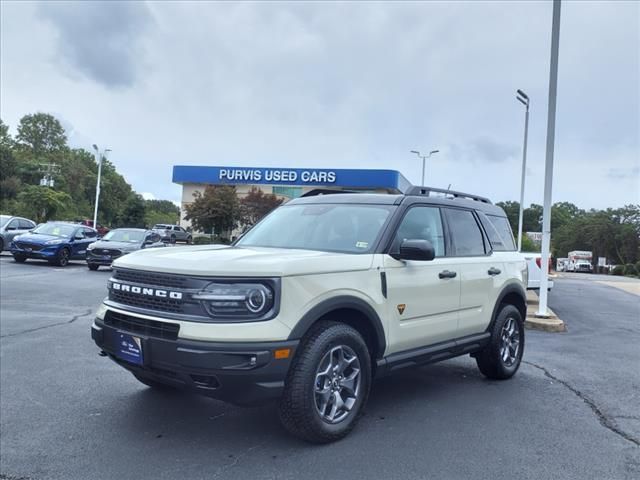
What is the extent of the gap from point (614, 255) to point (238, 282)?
90.1 m

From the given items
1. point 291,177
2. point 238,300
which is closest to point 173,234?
point 291,177

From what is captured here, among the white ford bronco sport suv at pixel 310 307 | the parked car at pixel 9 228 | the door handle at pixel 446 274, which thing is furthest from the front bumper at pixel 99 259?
the door handle at pixel 446 274

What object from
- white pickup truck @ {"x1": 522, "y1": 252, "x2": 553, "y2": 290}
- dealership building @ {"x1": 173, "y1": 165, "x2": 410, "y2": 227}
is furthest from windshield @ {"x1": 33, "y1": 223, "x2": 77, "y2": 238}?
dealership building @ {"x1": 173, "y1": 165, "x2": 410, "y2": 227}

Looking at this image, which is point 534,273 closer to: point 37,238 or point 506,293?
point 506,293

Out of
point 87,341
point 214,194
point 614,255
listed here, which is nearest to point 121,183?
point 214,194

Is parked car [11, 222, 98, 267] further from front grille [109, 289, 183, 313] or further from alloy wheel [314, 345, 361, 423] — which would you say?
alloy wheel [314, 345, 361, 423]

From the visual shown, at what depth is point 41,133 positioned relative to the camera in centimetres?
8112

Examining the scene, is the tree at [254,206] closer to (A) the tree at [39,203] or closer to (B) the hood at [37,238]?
(A) the tree at [39,203]

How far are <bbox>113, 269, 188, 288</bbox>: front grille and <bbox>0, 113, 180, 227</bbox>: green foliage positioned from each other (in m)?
43.4

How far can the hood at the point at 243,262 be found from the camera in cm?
348

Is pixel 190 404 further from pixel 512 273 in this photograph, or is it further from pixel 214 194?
pixel 214 194

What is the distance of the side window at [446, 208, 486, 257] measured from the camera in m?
A: 5.29

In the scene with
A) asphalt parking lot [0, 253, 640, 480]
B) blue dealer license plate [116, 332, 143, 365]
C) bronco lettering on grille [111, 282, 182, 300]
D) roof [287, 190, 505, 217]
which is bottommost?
asphalt parking lot [0, 253, 640, 480]

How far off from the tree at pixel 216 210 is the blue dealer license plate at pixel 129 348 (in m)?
39.6
